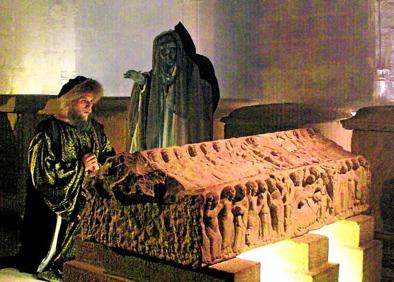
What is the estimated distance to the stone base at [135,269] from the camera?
9.36 feet

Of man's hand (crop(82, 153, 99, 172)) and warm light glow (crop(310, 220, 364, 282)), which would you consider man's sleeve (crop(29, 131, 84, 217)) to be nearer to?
man's hand (crop(82, 153, 99, 172))

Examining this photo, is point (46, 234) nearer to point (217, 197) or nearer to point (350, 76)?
point (217, 197)

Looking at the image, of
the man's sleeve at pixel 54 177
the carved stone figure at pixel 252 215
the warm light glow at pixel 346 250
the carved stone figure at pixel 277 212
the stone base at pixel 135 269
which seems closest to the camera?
the stone base at pixel 135 269

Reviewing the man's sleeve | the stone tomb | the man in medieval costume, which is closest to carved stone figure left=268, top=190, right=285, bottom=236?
the stone tomb

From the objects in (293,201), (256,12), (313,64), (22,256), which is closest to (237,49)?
(256,12)

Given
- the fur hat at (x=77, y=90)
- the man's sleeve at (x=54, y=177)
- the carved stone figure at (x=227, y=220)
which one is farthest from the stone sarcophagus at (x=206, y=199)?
the fur hat at (x=77, y=90)

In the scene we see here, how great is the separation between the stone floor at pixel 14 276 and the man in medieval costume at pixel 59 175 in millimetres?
56

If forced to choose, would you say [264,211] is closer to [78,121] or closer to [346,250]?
[346,250]

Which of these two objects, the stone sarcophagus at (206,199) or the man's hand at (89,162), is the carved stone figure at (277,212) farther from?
the man's hand at (89,162)

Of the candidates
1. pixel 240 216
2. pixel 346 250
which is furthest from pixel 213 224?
pixel 346 250

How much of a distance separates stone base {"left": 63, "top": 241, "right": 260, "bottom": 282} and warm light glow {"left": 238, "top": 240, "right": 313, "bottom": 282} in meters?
0.40

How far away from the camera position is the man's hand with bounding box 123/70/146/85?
475 centimetres

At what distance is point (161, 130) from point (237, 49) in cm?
402

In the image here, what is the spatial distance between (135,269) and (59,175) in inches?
65.2
